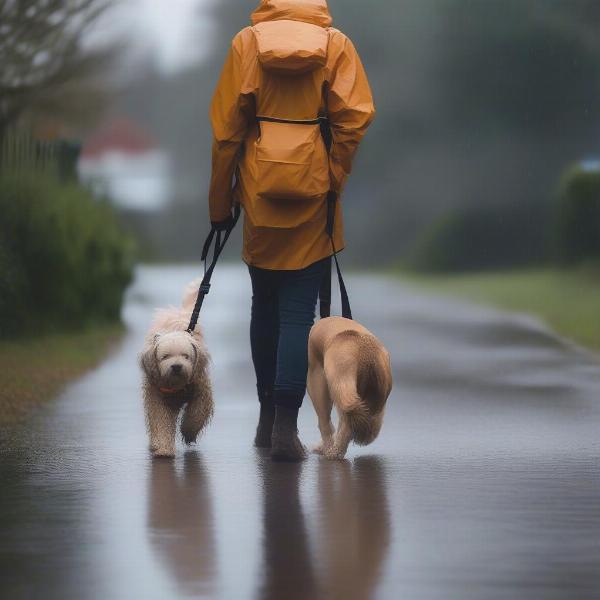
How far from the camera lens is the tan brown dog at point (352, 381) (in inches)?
298

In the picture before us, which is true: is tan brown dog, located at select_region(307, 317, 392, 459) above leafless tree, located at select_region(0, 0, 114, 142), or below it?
below

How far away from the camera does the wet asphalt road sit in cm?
528

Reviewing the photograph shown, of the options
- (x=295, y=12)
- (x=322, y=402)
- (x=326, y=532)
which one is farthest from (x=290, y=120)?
(x=326, y=532)

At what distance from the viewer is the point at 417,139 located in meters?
34.1

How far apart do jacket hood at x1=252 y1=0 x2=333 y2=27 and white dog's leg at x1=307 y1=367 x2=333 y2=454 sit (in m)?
1.59

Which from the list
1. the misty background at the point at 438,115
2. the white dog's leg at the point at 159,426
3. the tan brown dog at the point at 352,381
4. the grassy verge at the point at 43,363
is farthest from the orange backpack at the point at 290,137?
the misty background at the point at 438,115

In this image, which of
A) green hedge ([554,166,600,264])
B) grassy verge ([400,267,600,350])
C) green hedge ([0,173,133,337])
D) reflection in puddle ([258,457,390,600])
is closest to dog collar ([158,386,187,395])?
reflection in puddle ([258,457,390,600])

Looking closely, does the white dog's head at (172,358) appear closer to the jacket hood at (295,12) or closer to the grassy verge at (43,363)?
the jacket hood at (295,12)

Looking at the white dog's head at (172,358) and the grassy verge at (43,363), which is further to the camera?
the grassy verge at (43,363)

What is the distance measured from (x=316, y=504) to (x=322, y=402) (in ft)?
4.51

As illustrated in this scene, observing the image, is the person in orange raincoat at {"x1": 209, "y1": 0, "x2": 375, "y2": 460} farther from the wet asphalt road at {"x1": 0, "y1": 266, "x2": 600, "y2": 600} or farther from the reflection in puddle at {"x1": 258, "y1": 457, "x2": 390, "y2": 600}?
the wet asphalt road at {"x1": 0, "y1": 266, "x2": 600, "y2": 600}

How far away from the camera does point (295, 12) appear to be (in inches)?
309

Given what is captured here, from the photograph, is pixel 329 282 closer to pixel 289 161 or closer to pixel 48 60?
pixel 289 161

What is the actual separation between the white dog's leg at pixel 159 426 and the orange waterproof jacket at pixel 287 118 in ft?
2.75
